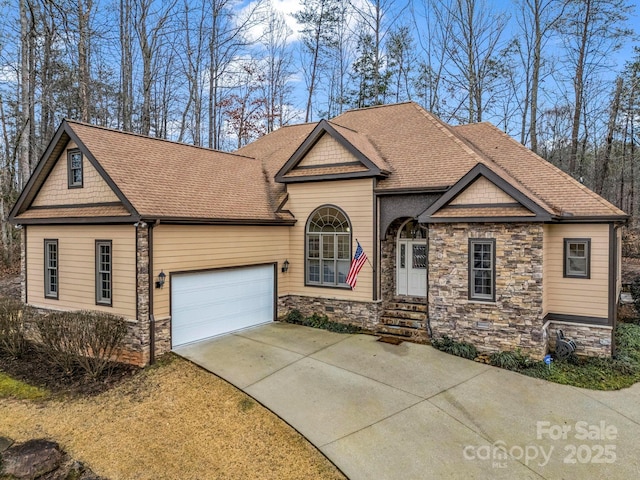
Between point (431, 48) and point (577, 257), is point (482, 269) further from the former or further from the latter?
point (431, 48)

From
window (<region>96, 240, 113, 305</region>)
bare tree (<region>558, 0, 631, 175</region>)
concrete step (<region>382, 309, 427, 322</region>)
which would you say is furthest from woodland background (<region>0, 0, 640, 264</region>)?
concrete step (<region>382, 309, 427, 322</region>)

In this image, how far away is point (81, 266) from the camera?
34.7ft

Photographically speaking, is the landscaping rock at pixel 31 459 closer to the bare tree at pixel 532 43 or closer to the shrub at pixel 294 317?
the shrub at pixel 294 317

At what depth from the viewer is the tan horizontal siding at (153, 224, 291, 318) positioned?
9.73 metres

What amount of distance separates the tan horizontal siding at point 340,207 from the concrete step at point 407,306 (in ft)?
2.87

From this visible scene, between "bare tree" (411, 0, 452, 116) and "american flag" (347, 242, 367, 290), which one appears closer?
"american flag" (347, 242, 367, 290)

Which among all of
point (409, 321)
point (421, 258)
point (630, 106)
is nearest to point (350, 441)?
point (409, 321)

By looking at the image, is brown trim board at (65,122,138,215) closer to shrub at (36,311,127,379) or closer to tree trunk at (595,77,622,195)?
shrub at (36,311,127,379)

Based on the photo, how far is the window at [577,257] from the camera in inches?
393

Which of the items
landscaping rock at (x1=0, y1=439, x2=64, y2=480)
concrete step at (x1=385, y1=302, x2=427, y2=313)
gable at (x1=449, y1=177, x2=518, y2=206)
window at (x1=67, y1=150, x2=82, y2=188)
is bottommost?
landscaping rock at (x1=0, y1=439, x2=64, y2=480)

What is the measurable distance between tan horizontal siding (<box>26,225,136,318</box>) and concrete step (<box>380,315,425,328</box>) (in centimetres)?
690

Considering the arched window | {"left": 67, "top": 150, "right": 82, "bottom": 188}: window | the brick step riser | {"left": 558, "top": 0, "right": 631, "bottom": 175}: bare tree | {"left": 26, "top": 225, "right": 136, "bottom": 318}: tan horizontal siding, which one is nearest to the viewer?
{"left": 26, "top": 225, "right": 136, "bottom": 318}: tan horizontal siding

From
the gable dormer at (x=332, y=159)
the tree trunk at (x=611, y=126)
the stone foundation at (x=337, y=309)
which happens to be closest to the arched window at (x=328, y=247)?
the stone foundation at (x=337, y=309)

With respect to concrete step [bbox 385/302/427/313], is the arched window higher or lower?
higher
